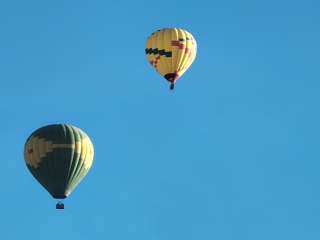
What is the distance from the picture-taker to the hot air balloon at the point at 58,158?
123 metres

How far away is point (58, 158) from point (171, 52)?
12.2 m

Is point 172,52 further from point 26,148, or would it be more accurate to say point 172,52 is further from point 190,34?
point 26,148

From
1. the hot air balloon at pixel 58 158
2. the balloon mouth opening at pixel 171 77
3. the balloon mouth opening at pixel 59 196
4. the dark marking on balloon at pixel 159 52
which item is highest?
the dark marking on balloon at pixel 159 52

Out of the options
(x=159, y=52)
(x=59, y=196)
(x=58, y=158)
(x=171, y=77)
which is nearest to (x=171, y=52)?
(x=159, y=52)

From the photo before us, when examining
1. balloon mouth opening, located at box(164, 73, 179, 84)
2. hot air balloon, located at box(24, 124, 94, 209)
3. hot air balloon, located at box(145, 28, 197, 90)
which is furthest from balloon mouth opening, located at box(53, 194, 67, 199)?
balloon mouth opening, located at box(164, 73, 179, 84)

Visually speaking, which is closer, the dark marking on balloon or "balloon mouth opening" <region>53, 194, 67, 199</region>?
"balloon mouth opening" <region>53, 194, 67, 199</region>

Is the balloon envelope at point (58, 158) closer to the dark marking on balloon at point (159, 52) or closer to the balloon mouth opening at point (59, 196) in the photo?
the balloon mouth opening at point (59, 196)

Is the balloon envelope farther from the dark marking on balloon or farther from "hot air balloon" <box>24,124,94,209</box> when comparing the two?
the dark marking on balloon

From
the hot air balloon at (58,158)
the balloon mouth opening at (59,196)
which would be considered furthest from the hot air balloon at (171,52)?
the balloon mouth opening at (59,196)

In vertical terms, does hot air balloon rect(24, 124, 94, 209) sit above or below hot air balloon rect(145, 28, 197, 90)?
below

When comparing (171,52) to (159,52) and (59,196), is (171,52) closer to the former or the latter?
(159,52)

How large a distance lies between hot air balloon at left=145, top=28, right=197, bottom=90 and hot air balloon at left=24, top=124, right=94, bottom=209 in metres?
8.96

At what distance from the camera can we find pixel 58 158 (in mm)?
123062

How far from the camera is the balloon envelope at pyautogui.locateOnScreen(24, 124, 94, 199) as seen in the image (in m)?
123
